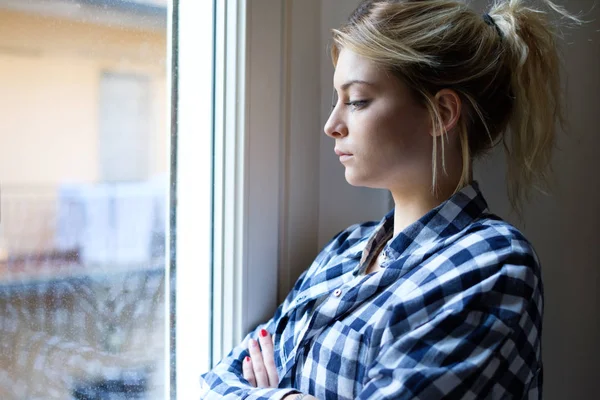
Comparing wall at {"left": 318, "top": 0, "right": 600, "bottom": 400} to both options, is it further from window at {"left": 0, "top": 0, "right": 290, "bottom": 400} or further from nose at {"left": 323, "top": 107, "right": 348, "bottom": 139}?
nose at {"left": 323, "top": 107, "right": 348, "bottom": 139}

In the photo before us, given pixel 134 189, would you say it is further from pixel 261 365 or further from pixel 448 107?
pixel 448 107

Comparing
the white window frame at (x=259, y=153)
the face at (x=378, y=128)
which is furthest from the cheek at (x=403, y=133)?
the white window frame at (x=259, y=153)

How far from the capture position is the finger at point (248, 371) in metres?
0.97

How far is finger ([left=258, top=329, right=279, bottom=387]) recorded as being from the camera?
0.96m

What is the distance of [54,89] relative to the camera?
0.91 m

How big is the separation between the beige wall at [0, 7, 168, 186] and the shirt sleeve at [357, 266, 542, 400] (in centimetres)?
57

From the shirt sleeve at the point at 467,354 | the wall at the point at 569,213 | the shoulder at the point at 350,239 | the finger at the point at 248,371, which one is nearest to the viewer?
the shirt sleeve at the point at 467,354

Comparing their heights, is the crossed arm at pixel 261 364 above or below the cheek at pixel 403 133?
below

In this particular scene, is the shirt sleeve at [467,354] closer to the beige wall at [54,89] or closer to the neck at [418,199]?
the neck at [418,199]

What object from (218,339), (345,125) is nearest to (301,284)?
(218,339)

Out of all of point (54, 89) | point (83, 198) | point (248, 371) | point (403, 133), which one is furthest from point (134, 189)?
point (403, 133)

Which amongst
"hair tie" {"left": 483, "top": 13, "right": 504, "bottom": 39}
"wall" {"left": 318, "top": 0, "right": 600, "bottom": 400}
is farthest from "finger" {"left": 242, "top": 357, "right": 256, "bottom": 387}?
"hair tie" {"left": 483, "top": 13, "right": 504, "bottom": 39}

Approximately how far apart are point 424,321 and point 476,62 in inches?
16.2

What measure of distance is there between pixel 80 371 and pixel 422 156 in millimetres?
669
